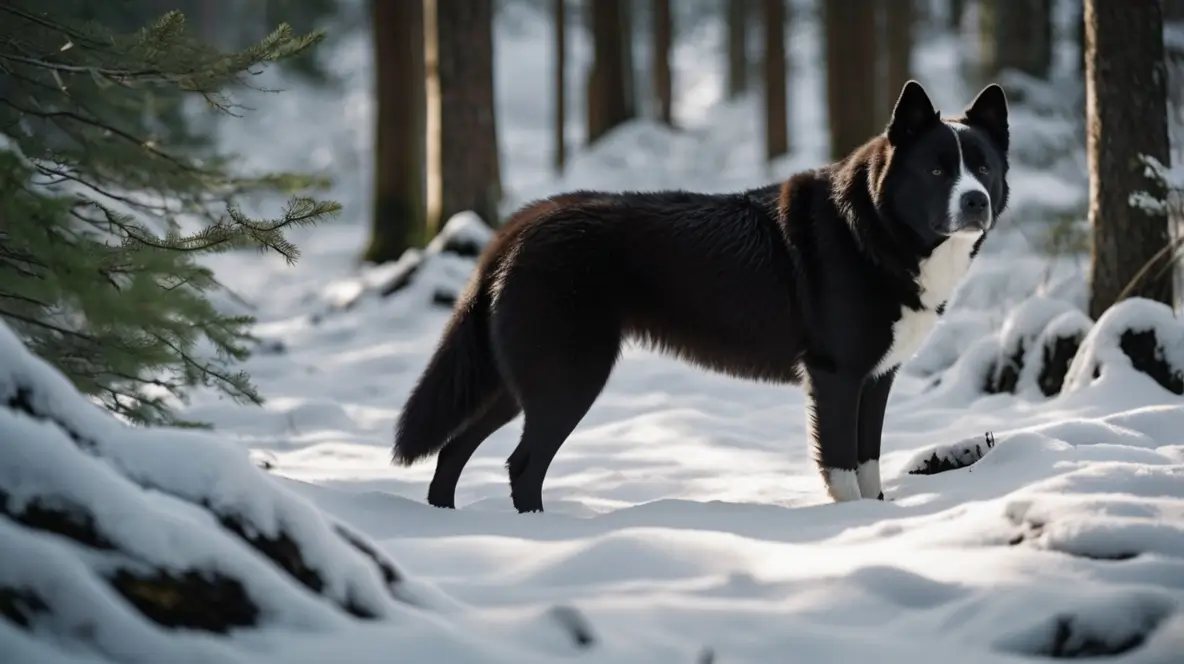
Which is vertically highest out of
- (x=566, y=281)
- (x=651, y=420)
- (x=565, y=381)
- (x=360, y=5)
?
(x=360, y=5)

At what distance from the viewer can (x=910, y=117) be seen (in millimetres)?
4895

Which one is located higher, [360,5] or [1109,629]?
[360,5]

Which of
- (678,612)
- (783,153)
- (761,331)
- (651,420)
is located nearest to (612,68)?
(783,153)

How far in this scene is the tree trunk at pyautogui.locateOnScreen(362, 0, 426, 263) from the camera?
14.3 m

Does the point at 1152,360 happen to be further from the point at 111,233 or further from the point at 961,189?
the point at 111,233

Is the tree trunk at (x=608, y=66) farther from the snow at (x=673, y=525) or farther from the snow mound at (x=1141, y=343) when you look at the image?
the snow mound at (x=1141, y=343)

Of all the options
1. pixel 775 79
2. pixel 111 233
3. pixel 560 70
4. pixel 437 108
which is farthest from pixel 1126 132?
pixel 560 70

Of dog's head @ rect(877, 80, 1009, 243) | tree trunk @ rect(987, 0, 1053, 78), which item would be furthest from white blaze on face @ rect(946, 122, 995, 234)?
tree trunk @ rect(987, 0, 1053, 78)

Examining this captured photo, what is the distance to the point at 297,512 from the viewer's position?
2.96 m

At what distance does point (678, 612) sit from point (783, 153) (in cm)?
1833

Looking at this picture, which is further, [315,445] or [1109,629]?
[315,445]

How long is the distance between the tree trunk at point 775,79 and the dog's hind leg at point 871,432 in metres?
15.1

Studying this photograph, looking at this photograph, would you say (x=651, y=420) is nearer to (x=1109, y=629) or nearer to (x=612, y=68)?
(x=1109, y=629)

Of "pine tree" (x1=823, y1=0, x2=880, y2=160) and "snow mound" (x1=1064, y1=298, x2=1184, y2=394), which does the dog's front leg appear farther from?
"pine tree" (x1=823, y1=0, x2=880, y2=160)
